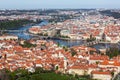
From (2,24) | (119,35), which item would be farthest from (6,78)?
(2,24)

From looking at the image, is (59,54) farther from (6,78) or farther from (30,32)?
(30,32)

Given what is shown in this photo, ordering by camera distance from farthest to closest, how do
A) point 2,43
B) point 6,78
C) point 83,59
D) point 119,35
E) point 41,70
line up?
point 119,35 → point 2,43 → point 83,59 → point 41,70 → point 6,78

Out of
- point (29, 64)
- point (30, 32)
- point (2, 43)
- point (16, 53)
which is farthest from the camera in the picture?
point (30, 32)

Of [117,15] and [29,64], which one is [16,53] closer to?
[29,64]

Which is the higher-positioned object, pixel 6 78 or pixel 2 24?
pixel 6 78

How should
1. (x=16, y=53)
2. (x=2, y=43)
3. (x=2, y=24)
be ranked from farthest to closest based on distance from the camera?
(x=2, y=24)
(x=2, y=43)
(x=16, y=53)

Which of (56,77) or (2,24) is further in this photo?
(2,24)

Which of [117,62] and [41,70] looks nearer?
[41,70]

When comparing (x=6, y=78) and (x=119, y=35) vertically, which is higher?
(x=6, y=78)

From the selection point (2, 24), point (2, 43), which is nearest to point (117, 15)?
point (2, 24)
